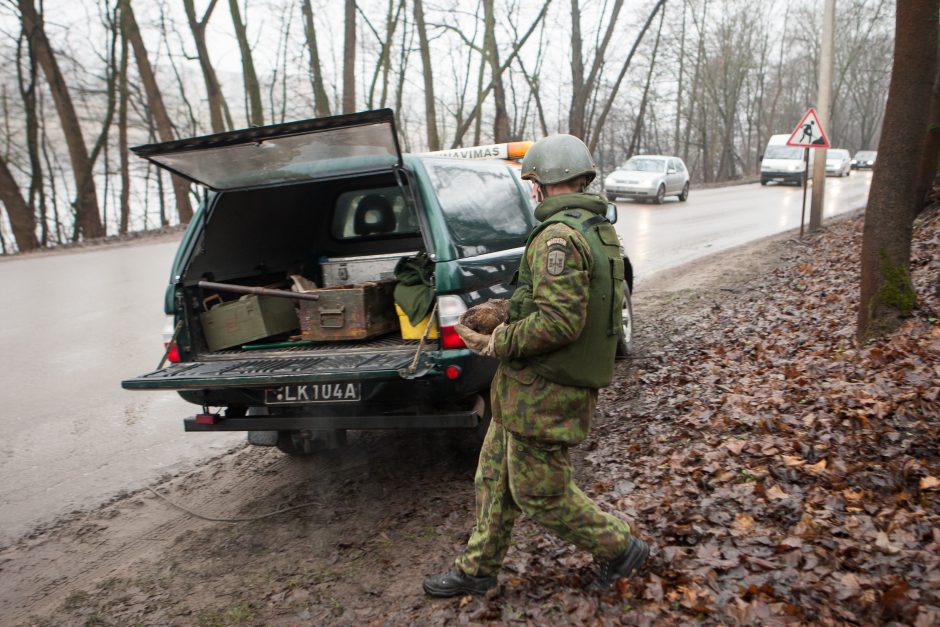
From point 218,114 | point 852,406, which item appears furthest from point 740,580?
point 218,114

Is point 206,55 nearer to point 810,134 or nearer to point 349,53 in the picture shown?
point 349,53

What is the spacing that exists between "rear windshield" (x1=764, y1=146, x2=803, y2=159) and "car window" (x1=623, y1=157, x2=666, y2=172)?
9.92 m

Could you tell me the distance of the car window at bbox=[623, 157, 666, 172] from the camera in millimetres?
26266

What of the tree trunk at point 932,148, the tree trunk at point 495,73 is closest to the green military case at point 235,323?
the tree trunk at point 932,148

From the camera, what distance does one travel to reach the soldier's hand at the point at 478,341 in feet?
9.25

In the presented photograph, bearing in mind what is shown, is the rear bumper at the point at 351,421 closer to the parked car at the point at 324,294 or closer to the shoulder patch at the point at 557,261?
the parked car at the point at 324,294

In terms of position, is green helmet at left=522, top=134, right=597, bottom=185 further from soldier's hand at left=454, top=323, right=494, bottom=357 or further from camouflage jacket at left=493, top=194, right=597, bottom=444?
soldier's hand at left=454, top=323, right=494, bottom=357

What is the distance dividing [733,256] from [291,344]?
33.5 ft

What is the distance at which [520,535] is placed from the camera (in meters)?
3.70

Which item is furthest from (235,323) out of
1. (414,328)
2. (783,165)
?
(783,165)

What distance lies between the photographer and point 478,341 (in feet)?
9.42

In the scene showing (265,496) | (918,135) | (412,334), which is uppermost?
(918,135)

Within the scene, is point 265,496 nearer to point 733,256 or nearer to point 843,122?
point 733,256

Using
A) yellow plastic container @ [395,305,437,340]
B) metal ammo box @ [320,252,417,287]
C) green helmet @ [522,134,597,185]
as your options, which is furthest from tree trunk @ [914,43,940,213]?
green helmet @ [522,134,597,185]
